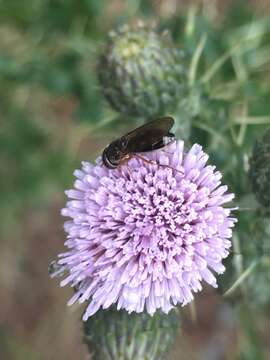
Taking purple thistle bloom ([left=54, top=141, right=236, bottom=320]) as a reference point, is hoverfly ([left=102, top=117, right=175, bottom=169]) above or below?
above

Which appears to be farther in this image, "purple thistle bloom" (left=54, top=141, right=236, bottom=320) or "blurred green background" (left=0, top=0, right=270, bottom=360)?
"blurred green background" (left=0, top=0, right=270, bottom=360)

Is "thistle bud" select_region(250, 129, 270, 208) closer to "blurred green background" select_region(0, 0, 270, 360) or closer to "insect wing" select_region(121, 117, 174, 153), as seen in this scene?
"blurred green background" select_region(0, 0, 270, 360)

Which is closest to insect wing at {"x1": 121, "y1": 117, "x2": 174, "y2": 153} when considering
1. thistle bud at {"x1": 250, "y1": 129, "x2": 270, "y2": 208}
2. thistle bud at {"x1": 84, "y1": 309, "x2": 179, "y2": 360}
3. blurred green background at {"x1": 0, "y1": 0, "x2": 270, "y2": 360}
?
thistle bud at {"x1": 250, "y1": 129, "x2": 270, "y2": 208}

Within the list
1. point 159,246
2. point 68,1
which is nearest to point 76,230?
point 159,246

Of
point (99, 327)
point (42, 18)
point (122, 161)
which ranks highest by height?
point (42, 18)

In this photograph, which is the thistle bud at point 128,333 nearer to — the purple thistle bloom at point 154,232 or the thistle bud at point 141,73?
the purple thistle bloom at point 154,232

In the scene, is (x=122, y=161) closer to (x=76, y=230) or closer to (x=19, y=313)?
(x=76, y=230)

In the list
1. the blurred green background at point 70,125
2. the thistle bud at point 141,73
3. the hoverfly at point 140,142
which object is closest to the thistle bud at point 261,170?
the blurred green background at point 70,125
